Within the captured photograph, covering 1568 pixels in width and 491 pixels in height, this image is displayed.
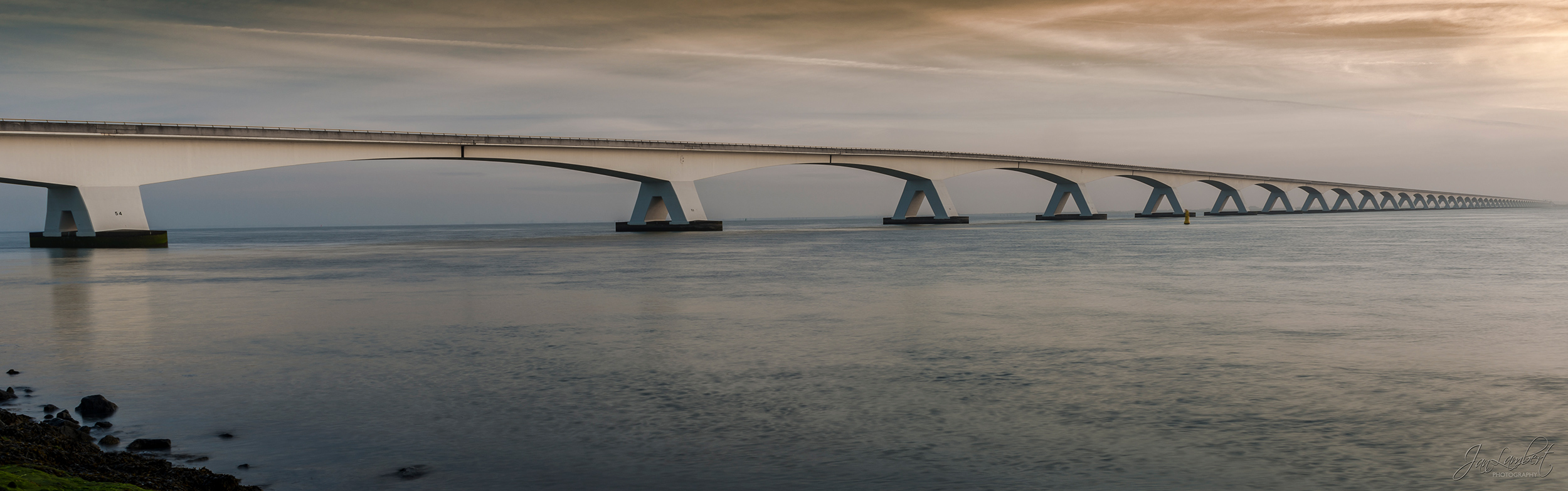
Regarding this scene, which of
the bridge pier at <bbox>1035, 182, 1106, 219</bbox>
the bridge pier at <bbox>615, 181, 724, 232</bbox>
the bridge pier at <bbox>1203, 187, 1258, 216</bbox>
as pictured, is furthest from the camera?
the bridge pier at <bbox>1203, 187, 1258, 216</bbox>

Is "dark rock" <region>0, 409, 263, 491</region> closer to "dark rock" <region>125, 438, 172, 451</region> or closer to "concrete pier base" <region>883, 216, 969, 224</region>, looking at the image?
"dark rock" <region>125, 438, 172, 451</region>

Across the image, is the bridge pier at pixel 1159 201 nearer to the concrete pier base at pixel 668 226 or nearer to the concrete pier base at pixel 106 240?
the concrete pier base at pixel 668 226

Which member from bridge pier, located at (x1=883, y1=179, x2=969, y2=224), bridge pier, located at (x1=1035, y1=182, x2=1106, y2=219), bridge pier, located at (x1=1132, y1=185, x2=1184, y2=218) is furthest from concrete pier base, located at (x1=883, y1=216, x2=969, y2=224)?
bridge pier, located at (x1=1132, y1=185, x2=1184, y2=218)

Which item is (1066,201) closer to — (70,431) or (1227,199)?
(1227,199)

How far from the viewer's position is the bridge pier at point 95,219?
4259cm

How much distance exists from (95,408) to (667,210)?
6316 cm

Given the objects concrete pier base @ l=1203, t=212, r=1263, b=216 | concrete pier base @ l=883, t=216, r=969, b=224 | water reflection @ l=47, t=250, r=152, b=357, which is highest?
concrete pier base @ l=1203, t=212, r=1263, b=216

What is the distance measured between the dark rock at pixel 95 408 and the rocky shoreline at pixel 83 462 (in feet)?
1.93

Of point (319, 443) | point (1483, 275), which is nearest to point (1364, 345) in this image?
point (319, 443)

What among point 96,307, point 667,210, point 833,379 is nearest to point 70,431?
point 833,379

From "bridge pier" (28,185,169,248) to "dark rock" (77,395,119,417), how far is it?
141ft

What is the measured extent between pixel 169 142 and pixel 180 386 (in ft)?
141

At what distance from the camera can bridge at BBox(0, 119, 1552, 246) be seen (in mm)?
41438

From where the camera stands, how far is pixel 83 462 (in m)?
5.62
